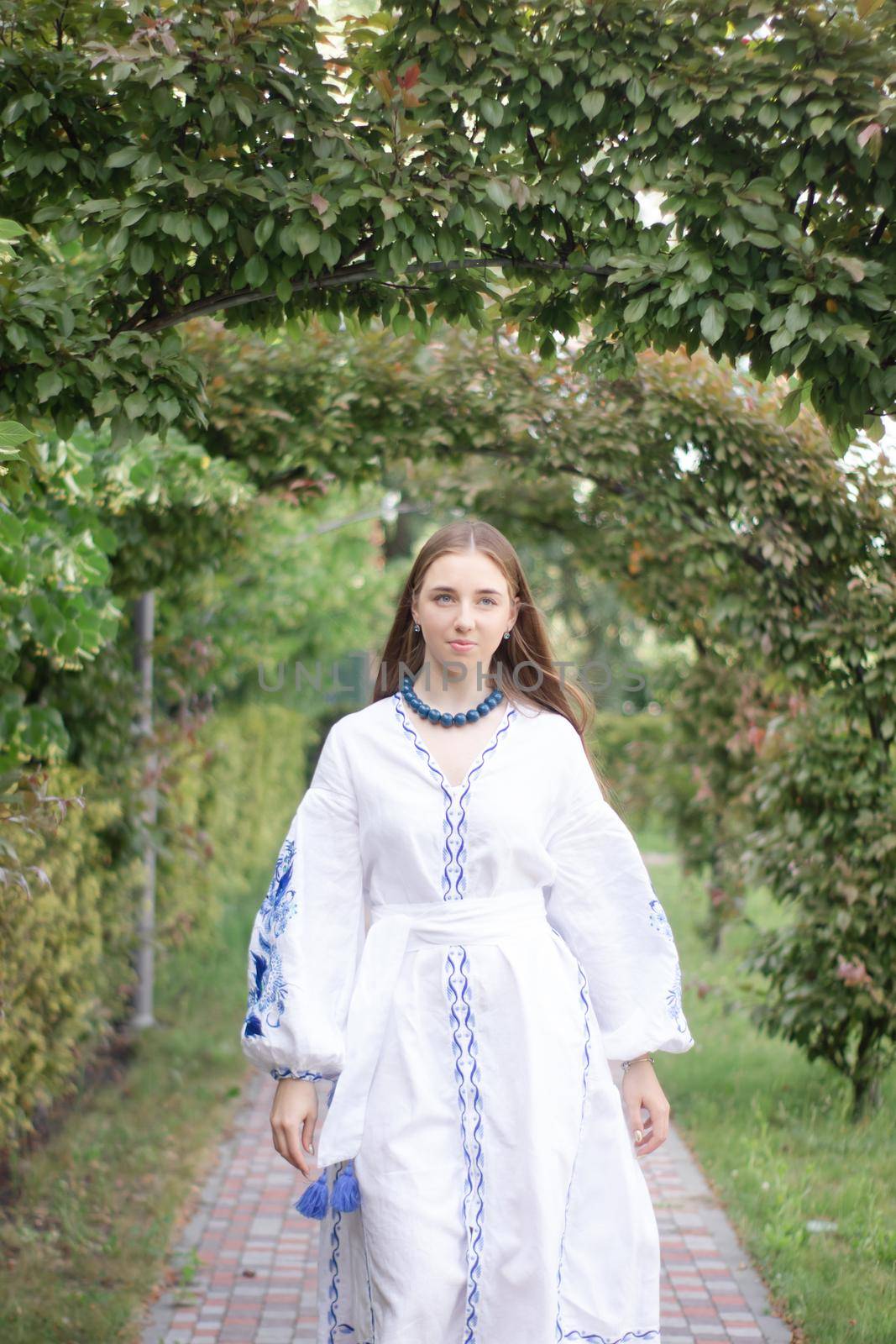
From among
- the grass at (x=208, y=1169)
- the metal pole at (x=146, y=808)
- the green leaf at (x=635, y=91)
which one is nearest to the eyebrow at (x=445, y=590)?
the green leaf at (x=635, y=91)

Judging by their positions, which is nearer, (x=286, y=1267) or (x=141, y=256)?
(x=141, y=256)

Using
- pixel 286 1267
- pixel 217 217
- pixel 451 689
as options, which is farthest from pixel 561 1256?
pixel 217 217

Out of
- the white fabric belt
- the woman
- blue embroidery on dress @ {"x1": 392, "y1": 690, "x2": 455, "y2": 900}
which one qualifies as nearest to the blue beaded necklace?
the woman

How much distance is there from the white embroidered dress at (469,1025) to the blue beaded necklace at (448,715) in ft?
0.08

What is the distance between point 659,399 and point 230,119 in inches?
91.5

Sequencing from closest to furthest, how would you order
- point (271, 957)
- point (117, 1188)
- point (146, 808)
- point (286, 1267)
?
point (271, 957), point (286, 1267), point (117, 1188), point (146, 808)

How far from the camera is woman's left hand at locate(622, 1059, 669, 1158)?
2613 millimetres

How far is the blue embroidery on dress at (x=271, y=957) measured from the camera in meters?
2.51

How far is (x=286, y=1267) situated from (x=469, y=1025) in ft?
7.13

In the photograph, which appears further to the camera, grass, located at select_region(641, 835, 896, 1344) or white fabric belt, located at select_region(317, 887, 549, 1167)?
grass, located at select_region(641, 835, 896, 1344)

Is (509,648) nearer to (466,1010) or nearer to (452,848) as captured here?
(452,848)

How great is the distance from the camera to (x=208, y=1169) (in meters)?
5.18

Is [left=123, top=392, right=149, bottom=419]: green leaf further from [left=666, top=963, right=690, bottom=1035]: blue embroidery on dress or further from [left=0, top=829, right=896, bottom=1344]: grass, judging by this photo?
[left=0, top=829, right=896, bottom=1344]: grass

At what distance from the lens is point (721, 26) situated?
2.71 m
